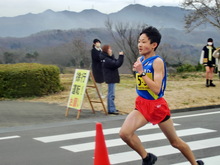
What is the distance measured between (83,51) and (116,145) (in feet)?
94.8

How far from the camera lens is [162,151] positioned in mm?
7602

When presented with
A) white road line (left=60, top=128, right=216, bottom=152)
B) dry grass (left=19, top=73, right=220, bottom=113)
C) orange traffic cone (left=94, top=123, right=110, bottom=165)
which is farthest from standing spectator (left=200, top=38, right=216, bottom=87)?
orange traffic cone (left=94, top=123, right=110, bottom=165)

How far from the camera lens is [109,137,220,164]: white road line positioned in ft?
23.2

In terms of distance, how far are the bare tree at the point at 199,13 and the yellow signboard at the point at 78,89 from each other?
24622 mm

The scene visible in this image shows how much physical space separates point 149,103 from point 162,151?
7.46 feet

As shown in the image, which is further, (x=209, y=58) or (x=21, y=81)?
(x=209, y=58)

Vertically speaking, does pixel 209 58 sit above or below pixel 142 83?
below

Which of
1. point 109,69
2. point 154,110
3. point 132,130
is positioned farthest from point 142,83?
point 109,69

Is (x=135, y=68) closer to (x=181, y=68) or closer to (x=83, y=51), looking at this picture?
(x=181, y=68)

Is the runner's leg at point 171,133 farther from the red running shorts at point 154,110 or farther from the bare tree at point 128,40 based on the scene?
the bare tree at point 128,40

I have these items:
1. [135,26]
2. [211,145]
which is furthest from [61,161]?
[135,26]

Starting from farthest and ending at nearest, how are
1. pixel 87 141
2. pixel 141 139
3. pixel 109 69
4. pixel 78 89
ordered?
1. pixel 78 89
2. pixel 109 69
3. pixel 141 139
4. pixel 87 141

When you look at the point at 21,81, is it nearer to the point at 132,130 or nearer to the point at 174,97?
the point at 174,97

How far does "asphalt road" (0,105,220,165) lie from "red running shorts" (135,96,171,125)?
57.3 inches
